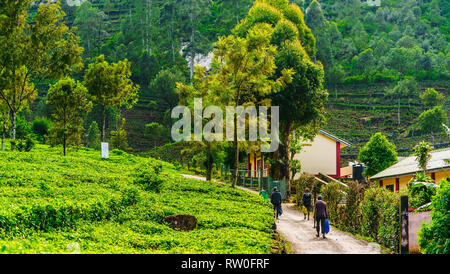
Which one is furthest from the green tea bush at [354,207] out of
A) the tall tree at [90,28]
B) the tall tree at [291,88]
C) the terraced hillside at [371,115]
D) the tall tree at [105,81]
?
the tall tree at [90,28]

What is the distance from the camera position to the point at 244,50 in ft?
78.3

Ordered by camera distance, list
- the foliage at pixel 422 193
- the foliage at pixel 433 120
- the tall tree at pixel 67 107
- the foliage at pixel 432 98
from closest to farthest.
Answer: the foliage at pixel 422 193, the tall tree at pixel 67 107, the foliage at pixel 433 120, the foliage at pixel 432 98

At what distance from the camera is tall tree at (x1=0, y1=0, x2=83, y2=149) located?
28627 millimetres

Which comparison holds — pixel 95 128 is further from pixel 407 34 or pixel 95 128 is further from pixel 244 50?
pixel 407 34

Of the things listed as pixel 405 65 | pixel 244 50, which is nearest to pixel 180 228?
pixel 244 50

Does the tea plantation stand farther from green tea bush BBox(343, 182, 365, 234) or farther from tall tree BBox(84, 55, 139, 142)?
tall tree BBox(84, 55, 139, 142)

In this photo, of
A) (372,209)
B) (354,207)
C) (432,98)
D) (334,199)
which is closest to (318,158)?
(334,199)

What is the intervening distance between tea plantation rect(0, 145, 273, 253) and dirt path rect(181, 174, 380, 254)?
3.94ft

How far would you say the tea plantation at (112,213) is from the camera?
10.1 metres

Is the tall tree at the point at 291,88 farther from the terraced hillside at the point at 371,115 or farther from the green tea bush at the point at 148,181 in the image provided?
the terraced hillside at the point at 371,115

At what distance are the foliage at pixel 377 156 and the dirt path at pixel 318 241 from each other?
2488 centimetres

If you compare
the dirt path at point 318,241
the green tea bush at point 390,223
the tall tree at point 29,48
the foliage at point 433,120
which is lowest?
the dirt path at point 318,241

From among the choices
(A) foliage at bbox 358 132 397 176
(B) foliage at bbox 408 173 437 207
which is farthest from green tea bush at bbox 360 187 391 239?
(A) foliage at bbox 358 132 397 176

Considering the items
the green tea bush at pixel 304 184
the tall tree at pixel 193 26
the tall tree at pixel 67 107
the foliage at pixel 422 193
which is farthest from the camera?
the tall tree at pixel 193 26
